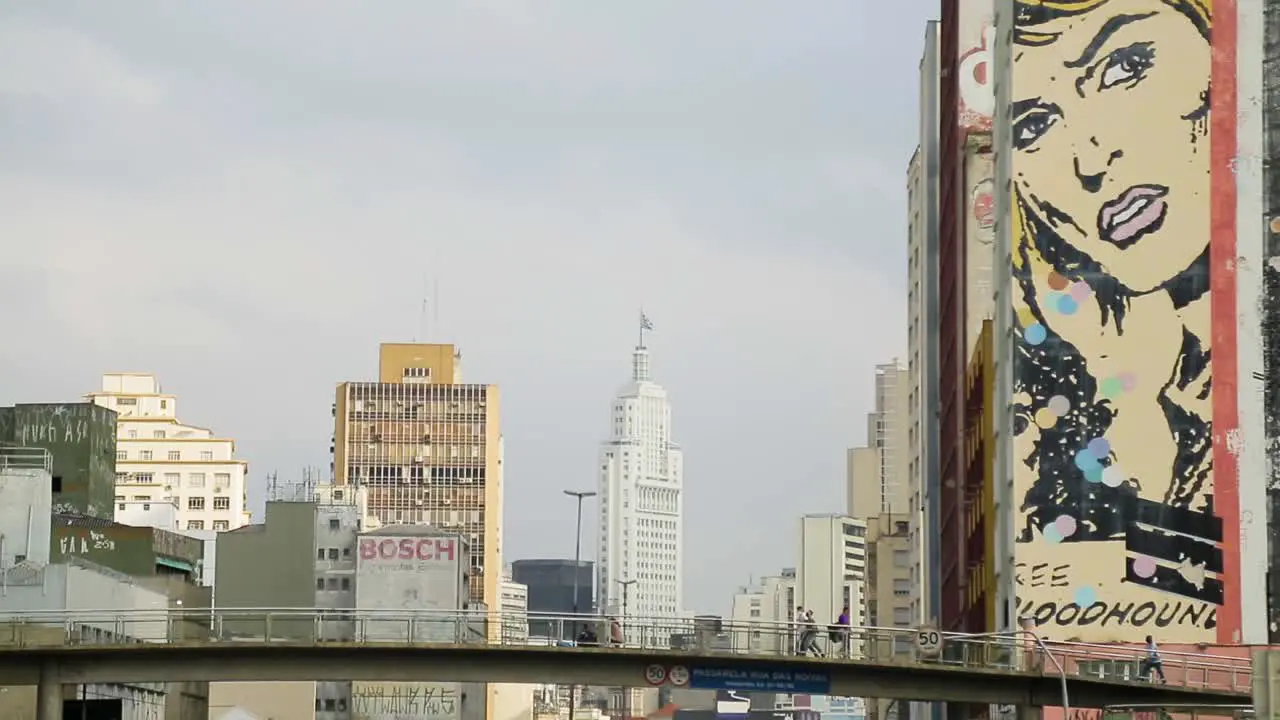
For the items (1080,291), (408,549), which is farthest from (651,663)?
(408,549)

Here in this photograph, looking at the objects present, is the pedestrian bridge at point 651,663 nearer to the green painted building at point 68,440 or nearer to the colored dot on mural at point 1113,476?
the colored dot on mural at point 1113,476

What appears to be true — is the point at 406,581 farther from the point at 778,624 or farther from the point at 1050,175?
the point at 778,624

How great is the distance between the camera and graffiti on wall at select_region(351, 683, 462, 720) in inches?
7126

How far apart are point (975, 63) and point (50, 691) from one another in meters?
66.8

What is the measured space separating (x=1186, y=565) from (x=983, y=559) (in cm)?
1873

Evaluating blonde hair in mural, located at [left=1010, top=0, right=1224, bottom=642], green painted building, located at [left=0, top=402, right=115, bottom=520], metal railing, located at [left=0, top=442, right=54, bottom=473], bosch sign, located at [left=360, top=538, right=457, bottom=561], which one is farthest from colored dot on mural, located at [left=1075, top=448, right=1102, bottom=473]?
bosch sign, located at [left=360, top=538, right=457, bottom=561]

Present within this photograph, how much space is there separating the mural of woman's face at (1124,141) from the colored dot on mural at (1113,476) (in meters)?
6.58

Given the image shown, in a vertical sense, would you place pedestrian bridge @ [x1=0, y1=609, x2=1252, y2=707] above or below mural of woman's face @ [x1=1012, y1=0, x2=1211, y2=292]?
below

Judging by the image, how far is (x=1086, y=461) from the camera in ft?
315

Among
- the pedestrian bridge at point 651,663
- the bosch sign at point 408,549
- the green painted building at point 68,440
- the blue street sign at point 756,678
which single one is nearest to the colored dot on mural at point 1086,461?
the pedestrian bridge at point 651,663

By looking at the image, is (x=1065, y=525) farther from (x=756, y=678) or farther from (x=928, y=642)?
(x=756, y=678)

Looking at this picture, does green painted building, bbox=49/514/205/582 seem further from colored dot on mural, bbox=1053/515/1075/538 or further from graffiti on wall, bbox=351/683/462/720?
colored dot on mural, bbox=1053/515/1075/538

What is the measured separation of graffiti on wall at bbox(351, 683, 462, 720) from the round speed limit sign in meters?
106

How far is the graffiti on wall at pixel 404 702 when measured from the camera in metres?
181
